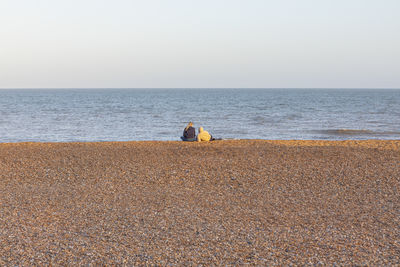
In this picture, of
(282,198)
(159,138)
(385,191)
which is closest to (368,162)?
(385,191)

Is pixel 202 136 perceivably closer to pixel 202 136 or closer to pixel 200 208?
pixel 202 136

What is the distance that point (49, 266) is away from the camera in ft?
17.5

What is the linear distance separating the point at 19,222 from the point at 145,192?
9.30ft

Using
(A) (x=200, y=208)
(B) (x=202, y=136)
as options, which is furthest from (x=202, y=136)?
(A) (x=200, y=208)

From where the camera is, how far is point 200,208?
8.01m

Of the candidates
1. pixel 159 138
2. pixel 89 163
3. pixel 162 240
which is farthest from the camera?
pixel 159 138

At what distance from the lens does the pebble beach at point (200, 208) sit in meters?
5.77

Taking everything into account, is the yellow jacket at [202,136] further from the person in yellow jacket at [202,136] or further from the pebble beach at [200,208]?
the pebble beach at [200,208]

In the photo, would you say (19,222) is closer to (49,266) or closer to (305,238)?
(49,266)

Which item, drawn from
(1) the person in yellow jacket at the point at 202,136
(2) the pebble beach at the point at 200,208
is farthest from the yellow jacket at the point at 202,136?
(2) the pebble beach at the point at 200,208

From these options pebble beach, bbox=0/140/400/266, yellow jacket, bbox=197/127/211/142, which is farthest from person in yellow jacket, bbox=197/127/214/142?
pebble beach, bbox=0/140/400/266

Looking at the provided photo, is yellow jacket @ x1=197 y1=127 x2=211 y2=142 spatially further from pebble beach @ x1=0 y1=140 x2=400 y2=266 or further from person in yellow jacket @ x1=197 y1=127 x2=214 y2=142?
pebble beach @ x1=0 y1=140 x2=400 y2=266

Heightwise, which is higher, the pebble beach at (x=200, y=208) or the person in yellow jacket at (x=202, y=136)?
the person in yellow jacket at (x=202, y=136)

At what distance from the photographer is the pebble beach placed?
5770 millimetres
